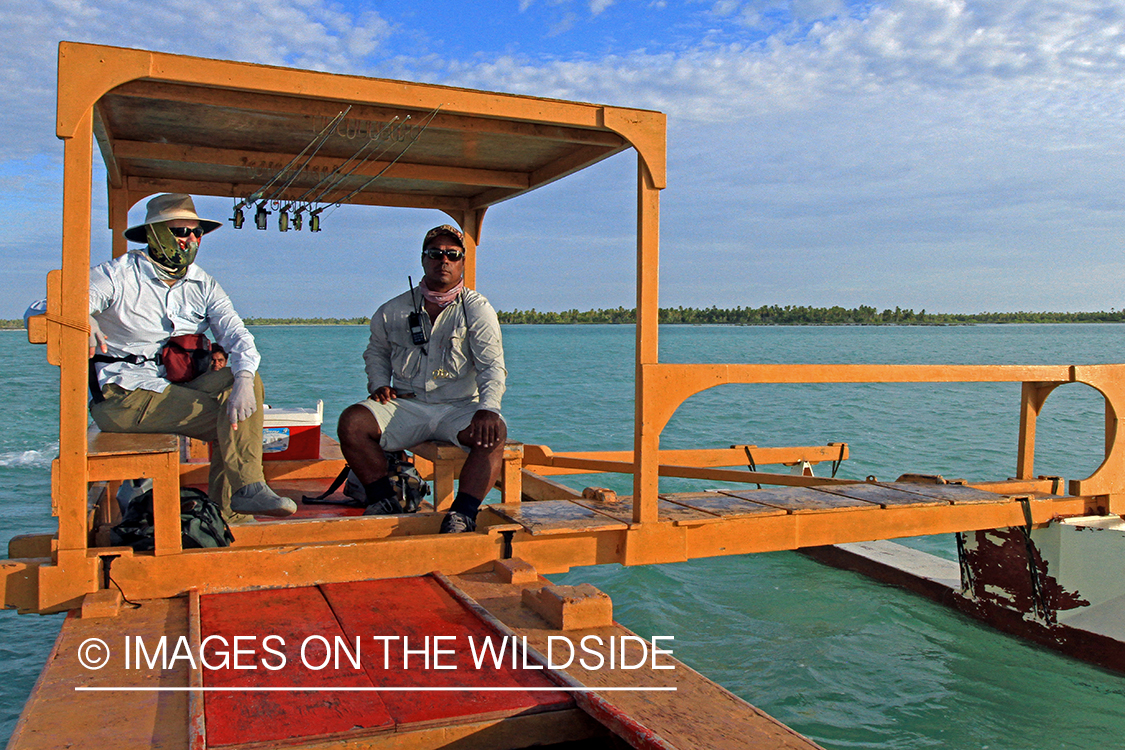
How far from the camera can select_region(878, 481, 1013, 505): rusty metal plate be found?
545 centimetres

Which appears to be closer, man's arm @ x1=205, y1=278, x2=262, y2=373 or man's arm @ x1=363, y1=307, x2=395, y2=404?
man's arm @ x1=205, y1=278, x2=262, y2=373

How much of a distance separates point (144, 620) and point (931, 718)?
17.2 ft

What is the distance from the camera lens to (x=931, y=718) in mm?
6047

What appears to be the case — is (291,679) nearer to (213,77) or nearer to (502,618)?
(502,618)

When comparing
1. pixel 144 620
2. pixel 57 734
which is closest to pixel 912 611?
pixel 144 620

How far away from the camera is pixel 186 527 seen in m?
3.66

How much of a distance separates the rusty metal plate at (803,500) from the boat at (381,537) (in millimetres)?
27

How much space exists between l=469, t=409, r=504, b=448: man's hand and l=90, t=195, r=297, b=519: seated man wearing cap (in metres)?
1.01

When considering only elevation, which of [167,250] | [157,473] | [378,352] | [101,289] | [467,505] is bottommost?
[467,505]

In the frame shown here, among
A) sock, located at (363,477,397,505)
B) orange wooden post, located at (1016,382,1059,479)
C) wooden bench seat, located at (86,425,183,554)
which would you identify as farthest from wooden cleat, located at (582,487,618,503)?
orange wooden post, located at (1016,382,1059,479)

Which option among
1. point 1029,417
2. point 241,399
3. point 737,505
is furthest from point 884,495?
point 241,399

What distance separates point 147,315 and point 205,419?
1.93 feet

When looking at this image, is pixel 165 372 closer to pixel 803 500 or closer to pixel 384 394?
pixel 384 394

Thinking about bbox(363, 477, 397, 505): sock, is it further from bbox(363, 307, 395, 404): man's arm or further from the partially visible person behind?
the partially visible person behind
